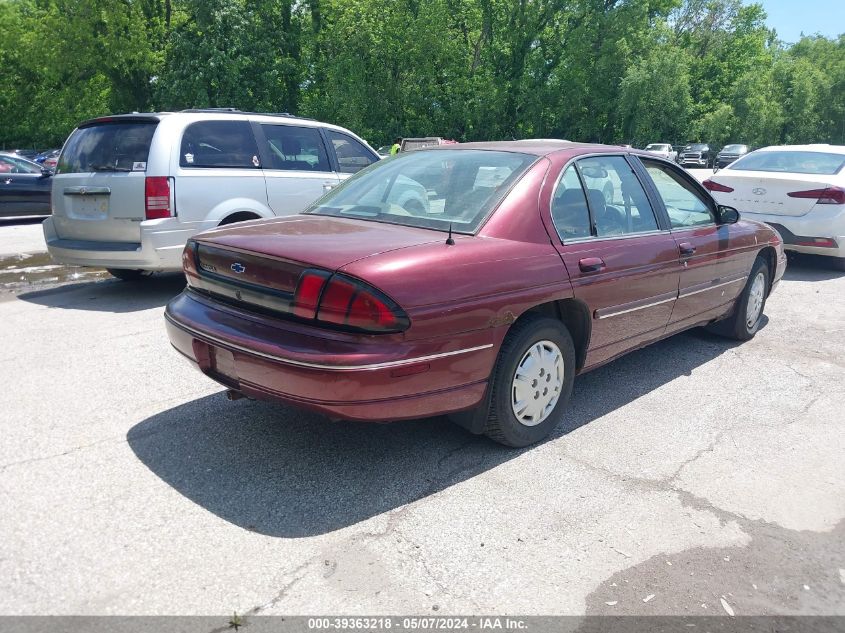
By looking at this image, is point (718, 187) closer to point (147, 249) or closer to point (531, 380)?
point (531, 380)

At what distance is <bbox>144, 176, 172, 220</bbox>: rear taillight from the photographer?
20.9ft

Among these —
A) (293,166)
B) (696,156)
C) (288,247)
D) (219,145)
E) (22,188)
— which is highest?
(696,156)

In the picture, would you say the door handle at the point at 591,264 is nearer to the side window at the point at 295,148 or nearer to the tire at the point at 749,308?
the tire at the point at 749,308

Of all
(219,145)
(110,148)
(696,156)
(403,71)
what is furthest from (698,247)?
(696,156)

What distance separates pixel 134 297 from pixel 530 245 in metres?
4.95

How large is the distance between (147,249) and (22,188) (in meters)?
8.97

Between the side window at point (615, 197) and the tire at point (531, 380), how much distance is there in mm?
779

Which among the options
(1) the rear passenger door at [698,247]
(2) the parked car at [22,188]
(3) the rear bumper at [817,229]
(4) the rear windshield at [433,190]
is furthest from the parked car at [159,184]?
(2) the parked car at [22,188]

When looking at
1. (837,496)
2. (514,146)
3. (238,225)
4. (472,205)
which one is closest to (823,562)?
(837,496)

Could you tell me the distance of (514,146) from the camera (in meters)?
4.18

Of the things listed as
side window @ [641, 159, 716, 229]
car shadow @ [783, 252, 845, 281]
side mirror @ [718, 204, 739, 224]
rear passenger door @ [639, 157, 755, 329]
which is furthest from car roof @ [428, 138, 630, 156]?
car shadow @ [783, 252, 845, 281]

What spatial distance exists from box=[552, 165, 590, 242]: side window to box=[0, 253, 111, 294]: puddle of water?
6101mm

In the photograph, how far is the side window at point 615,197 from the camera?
409 centimetres

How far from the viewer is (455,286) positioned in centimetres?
313
